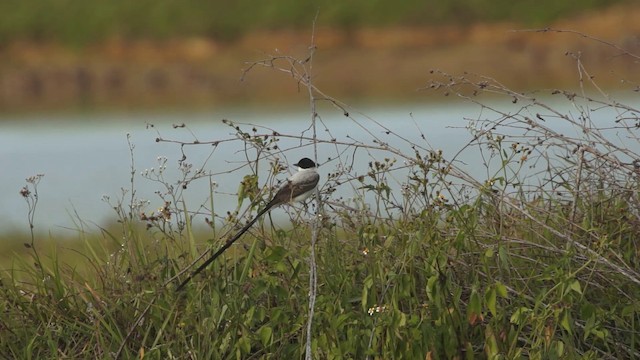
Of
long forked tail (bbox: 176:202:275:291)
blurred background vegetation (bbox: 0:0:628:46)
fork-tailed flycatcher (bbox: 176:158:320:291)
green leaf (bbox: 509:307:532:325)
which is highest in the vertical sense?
blurred background vegetation (bbox: 0:0:628:46)

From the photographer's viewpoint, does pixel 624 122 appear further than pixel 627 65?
No

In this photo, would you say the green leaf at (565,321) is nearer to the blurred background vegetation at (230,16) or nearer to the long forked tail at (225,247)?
the long forked tail at (225,247)

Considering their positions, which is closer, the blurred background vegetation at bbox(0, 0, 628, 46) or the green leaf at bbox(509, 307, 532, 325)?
the green leaf at bbox(509, 307, 532, 325)

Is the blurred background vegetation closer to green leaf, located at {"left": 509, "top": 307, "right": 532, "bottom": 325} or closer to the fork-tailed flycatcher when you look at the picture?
the fork-tailed flycatcher

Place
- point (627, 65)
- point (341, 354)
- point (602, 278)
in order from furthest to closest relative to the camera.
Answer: point (627, 65), point (602, 278), point (341, 354)

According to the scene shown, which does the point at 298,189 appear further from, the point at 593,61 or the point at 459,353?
the point at 593,61

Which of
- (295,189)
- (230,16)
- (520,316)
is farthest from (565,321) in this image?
(230,16)

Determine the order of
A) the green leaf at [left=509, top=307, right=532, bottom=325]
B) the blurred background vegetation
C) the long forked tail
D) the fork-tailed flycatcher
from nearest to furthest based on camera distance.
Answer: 1. the green leaf at [left=509, top=307, right=532, bottom=325]
2. the long forked tail
3. the fork-tailed flycatcher
4. the blurred background vegetation

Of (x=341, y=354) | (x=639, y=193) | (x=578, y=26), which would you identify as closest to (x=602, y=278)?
(x=639, y=193)

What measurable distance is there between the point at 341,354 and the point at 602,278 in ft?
4.20

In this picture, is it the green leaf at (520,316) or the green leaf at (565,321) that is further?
the green leaf at (520,316)

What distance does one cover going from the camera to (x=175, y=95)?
27.7m

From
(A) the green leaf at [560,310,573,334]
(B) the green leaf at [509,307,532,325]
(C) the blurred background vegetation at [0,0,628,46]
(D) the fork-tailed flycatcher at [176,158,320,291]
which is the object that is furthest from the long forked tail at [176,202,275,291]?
(C) the blurred background vegetation at [0,0,628,46]

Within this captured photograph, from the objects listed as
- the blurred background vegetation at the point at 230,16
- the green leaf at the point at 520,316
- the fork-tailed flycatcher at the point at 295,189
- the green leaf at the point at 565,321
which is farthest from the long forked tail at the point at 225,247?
the blurred background vegetation at the point at 230,16
